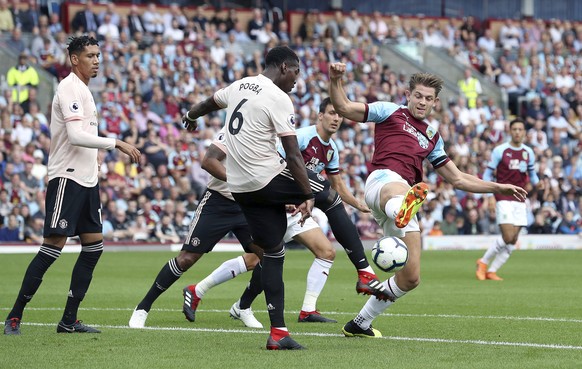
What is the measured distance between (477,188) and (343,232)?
91.4 inches

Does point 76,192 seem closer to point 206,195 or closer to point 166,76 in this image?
point 206,195

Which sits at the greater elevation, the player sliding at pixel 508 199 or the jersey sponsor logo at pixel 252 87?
the jersey sponsor logo at pixel 252 87

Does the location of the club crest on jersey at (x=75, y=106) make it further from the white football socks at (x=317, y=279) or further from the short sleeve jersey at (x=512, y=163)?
the short sleeve jersey at (x=512, y=163)

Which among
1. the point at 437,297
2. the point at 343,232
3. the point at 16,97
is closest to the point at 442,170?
the point at 343,232

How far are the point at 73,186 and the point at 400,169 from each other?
288 centimetres

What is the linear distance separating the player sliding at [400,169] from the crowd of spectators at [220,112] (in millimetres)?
9729

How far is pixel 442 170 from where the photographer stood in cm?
1072

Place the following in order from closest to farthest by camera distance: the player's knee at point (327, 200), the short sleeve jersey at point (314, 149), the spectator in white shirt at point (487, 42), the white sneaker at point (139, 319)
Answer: the white sneaker at point (139, 319)
the player's knee at point (327, 200)
the short sleeve jersey at point (314, 149)
the spectator in white shirt at point (487, 42)

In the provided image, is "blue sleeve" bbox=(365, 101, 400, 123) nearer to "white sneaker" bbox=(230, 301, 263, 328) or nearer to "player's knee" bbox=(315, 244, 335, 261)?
"player's knee" bbox=(315, 244, 335, 261)

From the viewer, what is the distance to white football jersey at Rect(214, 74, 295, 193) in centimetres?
912

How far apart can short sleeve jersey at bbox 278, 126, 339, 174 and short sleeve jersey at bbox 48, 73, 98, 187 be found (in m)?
2.87

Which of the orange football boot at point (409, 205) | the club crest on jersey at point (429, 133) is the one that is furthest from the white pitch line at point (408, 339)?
the club crest on jersey at point (429, 133)

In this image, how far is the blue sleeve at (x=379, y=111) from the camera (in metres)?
10.2

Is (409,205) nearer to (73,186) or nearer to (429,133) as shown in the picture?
(429,133)
